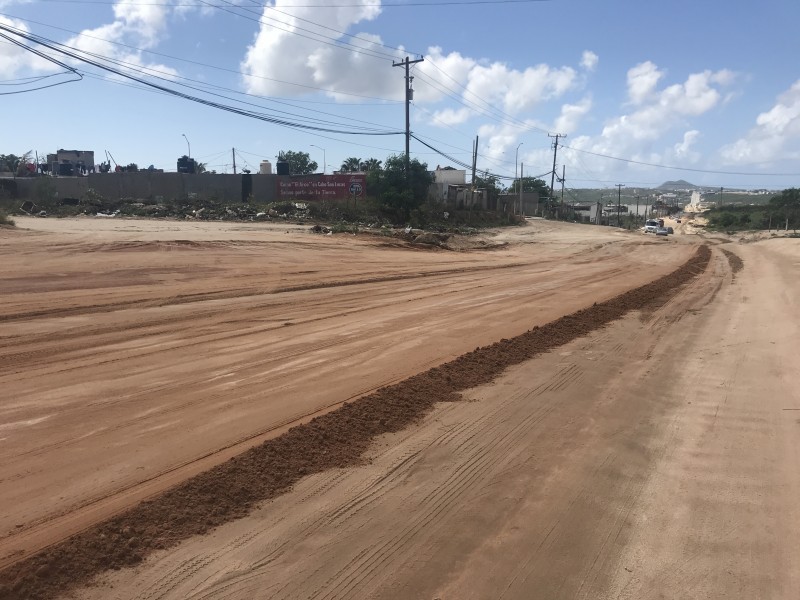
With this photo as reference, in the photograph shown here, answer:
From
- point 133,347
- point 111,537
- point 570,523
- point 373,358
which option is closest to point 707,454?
point 570,523

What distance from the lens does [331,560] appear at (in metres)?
A: 3.92

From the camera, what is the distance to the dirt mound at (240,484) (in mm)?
3658

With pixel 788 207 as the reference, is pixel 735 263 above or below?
below

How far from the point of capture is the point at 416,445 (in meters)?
5.75

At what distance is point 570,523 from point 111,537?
3263mm

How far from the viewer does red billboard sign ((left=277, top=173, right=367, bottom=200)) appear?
4847 centimetres

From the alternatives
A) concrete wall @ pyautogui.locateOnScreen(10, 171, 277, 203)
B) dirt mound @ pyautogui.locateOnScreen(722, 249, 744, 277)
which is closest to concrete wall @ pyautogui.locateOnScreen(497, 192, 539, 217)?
concrete wall @ pyautogui.locateOnScreen(10, 171, 277, 203)

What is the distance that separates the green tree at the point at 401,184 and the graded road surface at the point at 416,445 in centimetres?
3324

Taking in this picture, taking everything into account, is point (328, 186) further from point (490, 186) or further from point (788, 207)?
point (788, 207)

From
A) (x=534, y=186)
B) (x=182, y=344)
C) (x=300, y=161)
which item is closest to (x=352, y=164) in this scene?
(x=300, y=161)

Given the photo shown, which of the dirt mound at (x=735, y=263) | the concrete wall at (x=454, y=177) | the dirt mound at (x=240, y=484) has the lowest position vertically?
the dirt mound at (x=735, y=263)

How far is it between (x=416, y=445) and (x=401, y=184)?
4222 cm

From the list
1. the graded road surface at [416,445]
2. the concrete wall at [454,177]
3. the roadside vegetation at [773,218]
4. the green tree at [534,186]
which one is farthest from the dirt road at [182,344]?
the green tree at [534,186]

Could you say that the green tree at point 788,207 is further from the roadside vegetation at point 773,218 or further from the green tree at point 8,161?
the green tree at point 8,161
